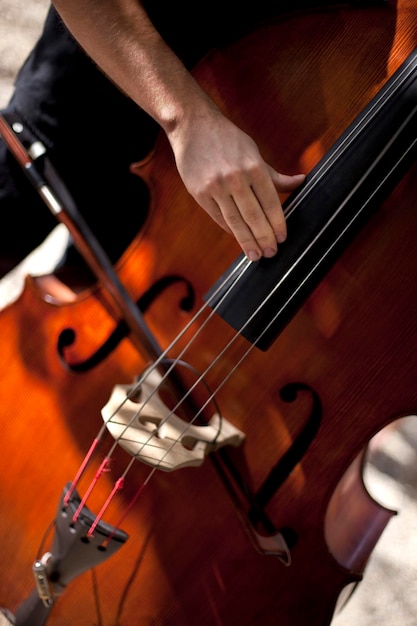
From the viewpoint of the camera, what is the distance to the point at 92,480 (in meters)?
0.76

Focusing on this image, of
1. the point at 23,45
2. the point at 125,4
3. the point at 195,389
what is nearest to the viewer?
the point at 125,4

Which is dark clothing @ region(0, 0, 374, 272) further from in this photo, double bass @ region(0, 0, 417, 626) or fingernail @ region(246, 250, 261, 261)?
fingernail @ region(246, 250, 261, 261)

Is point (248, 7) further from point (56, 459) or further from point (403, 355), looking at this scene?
point (56, 459)

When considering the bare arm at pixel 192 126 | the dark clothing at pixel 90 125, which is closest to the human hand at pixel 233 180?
the bare arm at pixel 192 126

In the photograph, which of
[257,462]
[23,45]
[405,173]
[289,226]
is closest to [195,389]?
[257,462]

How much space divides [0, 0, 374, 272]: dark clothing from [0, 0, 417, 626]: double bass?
0.11 m

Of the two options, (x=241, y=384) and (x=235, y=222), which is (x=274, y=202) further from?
(x=241, y=384)

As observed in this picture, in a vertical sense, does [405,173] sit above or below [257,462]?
above

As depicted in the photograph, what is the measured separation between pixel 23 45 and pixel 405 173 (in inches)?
51.5

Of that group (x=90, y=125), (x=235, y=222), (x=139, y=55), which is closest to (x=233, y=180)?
(x=235, y=222)

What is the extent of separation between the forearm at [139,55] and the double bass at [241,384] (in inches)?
5.0

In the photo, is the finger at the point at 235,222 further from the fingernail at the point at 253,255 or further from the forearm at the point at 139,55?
Result: the forearm at the point at 139,55

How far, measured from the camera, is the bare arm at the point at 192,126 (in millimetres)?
616

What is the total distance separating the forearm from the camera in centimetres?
65
